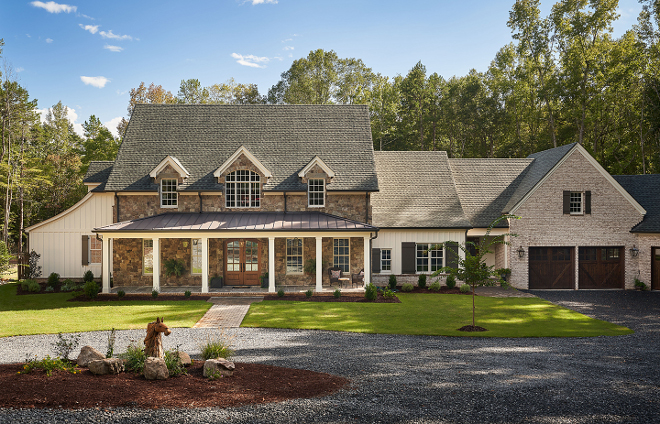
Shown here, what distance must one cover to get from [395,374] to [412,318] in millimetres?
6743

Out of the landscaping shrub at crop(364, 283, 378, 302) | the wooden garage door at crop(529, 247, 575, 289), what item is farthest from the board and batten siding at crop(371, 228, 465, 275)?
the wooden garage door at crop(529, 247, 575, 289)

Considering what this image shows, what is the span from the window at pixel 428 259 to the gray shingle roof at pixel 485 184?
2.66 m

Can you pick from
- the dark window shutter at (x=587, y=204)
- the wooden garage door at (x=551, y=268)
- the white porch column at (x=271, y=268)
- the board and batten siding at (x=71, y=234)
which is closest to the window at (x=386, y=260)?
the white porch column at (x=271, y=268)

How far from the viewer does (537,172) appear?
25.0 meters

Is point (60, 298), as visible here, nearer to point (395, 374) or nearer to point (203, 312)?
point (203, 312)

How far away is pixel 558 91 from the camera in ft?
115

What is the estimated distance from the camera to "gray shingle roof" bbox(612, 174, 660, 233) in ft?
73.5

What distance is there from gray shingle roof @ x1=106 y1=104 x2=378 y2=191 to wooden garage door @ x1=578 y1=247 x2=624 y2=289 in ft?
39.6

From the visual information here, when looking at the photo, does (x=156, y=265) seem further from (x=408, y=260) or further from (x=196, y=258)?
(x=408, y=260)

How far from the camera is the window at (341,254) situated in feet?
73.1

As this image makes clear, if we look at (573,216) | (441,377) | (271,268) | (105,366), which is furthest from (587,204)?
(105,366)

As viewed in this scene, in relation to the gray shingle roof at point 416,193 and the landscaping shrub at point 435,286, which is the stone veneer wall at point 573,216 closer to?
the gray shingle roof at point 416,193

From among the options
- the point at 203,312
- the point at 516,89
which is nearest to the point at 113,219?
the point at 203,312

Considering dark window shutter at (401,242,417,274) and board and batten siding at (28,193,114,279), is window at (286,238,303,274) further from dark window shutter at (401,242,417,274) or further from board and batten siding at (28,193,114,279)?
board and batten siding at (28,193,114,279)
